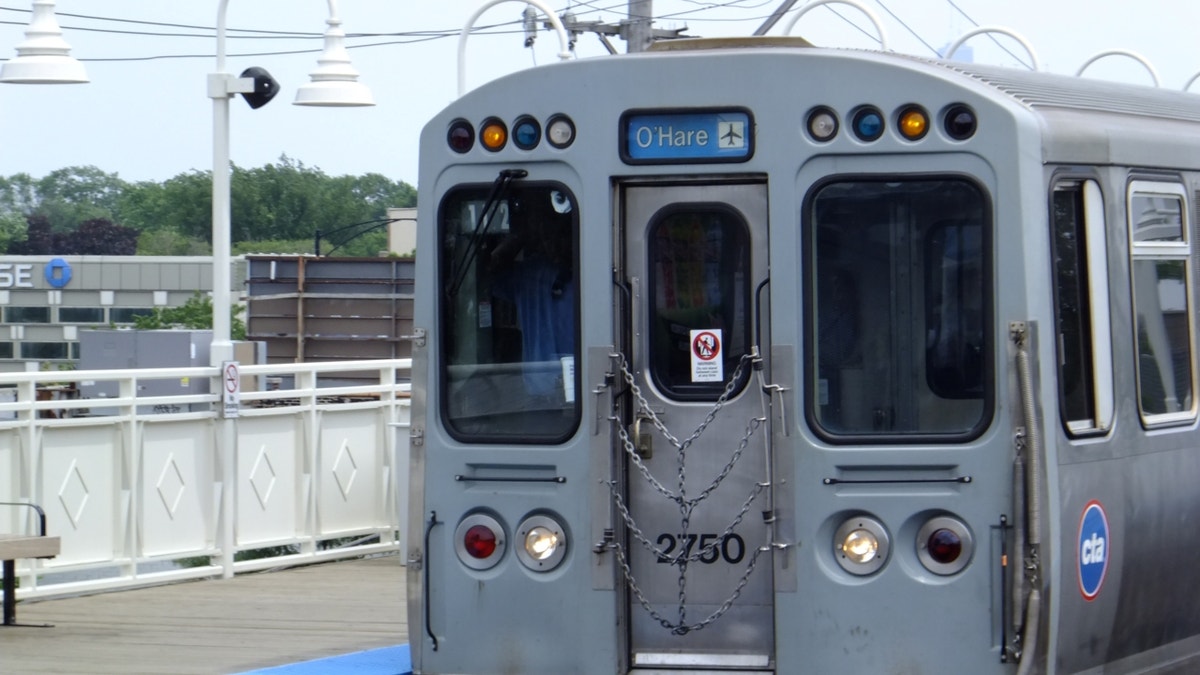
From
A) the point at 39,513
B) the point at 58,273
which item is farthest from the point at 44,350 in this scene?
the point at 39,513

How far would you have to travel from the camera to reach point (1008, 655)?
6.51 metres

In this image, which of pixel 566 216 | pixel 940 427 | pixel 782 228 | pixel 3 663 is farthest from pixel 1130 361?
pixel 3 663

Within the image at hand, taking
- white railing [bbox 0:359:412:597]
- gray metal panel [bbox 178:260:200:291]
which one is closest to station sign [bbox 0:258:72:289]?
gray metal panel [bbox 178:260:200:291]

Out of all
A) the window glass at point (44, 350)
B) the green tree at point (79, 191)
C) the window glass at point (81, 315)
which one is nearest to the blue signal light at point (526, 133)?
the window glass at point (81, 315)

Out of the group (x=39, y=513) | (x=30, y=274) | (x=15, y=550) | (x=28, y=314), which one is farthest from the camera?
(x=28, y=314)

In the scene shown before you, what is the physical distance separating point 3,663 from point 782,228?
515 cm

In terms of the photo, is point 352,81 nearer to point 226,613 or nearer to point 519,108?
point 226,613

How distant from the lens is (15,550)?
33.7 ft

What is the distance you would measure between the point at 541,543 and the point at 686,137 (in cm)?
164

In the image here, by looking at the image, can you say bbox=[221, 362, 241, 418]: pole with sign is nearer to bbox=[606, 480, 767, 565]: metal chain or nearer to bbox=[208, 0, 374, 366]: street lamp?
bbox=[208, 0, 374, 366]: street lamp

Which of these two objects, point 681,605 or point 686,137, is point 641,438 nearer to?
point 681,605

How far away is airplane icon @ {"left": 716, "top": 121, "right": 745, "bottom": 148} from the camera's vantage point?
22.4 feet

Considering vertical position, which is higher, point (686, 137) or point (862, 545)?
point (686, 137)

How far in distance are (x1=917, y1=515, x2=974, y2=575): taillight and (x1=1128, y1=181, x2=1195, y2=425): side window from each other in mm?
1197
